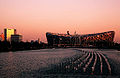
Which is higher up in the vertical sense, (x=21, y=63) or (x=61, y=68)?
(x=61, y=68)

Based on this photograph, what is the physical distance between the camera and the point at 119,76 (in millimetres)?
16844

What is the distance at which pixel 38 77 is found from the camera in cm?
1698

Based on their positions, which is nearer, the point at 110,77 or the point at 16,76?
the point at 110,77

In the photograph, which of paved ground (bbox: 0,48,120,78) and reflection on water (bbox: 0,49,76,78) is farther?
reflection on water (bbox: 0,49,76,78)

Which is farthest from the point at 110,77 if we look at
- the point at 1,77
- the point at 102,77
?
the point at 1,77

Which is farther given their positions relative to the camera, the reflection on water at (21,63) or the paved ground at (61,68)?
the reflection on water at (21,63)

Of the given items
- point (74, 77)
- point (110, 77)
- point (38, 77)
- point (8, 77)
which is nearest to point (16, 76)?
point (8, 77)

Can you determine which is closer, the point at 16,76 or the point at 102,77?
the point at 102,77

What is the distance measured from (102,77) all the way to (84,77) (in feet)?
5.15

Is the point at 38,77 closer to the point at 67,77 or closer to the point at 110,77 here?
the point at 67,77

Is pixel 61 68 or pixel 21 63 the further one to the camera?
pixel 21 63

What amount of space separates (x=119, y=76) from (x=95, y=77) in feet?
7.28

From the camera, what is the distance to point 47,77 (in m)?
16.8

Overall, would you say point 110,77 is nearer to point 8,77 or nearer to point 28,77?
point 28,77
